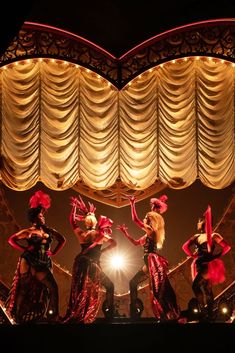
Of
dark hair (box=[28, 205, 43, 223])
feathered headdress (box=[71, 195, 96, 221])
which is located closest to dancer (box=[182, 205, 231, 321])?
feathered headdress (box=[71, 195, 96, 221])

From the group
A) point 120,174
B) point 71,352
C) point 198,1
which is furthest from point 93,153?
point 71,352

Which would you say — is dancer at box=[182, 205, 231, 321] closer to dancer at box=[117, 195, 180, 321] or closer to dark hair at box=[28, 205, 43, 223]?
dancer at box=[117, 195, 180, 321]

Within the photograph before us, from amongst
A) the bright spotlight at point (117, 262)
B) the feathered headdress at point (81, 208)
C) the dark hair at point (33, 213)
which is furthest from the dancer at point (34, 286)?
the bright spotlight at point (117, 262)

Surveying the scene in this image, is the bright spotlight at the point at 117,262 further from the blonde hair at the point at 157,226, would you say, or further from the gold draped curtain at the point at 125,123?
the blonde hair at the point at 157,226

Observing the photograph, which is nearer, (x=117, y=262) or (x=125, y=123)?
(x=125, y=123)

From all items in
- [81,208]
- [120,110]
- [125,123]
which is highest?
[120,110]

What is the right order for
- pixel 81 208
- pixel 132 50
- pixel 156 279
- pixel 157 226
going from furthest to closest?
pixel 132 50, pixel 81 208, pixel 157 226, pixel 156 279

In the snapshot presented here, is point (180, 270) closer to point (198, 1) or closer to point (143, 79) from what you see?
point (143, 79)

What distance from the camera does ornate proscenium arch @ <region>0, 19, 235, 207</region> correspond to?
30.8 ft

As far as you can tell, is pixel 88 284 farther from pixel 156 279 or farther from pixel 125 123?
pixel 125 123

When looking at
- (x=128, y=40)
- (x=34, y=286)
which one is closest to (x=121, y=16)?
(x=128, y=40)

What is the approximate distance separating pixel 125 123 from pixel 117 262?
5.24 ft

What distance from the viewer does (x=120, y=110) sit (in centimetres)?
964

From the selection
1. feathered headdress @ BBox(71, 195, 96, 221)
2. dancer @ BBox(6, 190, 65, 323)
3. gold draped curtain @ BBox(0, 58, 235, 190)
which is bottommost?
dancer @ BBox(6, 190, 65, 323)
